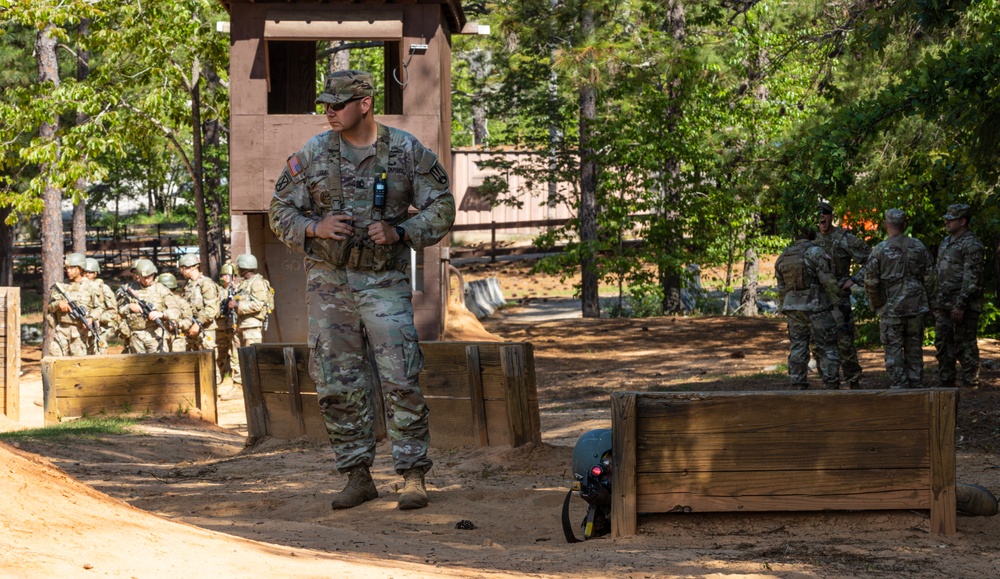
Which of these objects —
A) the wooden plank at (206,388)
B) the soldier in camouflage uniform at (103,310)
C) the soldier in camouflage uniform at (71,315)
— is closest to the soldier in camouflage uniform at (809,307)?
the wooden plank at (206,388)

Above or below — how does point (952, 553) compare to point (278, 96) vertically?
below

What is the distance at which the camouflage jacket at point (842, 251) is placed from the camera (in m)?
12.2

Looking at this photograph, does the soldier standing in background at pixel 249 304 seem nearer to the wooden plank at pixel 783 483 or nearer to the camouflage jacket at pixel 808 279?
the camouflage jacket at pixel 808 279

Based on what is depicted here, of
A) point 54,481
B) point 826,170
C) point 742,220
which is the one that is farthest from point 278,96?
point 54,481

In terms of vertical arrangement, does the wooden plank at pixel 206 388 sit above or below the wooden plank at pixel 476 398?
below

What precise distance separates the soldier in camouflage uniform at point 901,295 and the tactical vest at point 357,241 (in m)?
6.64

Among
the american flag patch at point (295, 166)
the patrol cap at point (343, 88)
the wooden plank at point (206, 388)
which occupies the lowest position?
the wooden plank at point (206, 388)

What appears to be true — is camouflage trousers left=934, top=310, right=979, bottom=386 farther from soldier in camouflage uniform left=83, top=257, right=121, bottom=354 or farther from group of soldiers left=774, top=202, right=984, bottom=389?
soldier in camouflage uniform left=83, top=257, right=121, bottom=354

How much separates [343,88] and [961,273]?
8.50 meters

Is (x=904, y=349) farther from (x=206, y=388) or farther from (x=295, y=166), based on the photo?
(x=295, y=166)

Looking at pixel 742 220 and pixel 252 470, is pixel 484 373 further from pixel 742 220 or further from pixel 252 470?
pixel 742 220

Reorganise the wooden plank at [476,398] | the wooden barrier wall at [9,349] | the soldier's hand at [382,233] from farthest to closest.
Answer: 1. the wooden barrier wall at [9,349]
2. the wooden plank at [476,398]
3. the soldier's hand at [382,233]

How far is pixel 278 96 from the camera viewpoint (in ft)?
67.6

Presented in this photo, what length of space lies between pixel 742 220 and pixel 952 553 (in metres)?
18.5
